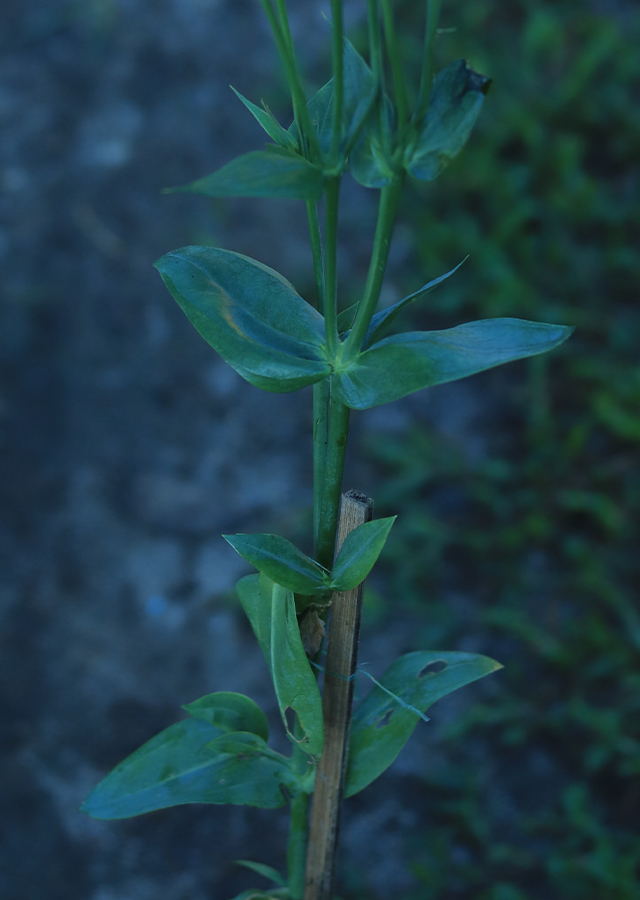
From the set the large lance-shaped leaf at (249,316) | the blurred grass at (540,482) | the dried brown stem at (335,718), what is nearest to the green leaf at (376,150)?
the large lance-shaped leaf at (249,316)

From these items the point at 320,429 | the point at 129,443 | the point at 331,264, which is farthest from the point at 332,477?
the point at 129,443

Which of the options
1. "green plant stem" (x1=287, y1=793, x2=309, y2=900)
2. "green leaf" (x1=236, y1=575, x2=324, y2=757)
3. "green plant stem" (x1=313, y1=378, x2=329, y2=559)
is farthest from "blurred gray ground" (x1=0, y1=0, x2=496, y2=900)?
"green plant stem" (x1=313, y1=378, x2=329, y2=559)

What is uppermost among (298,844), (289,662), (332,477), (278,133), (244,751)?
(278,133)

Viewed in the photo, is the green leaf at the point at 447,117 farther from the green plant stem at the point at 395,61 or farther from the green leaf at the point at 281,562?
the green leaf at the point at 281,562

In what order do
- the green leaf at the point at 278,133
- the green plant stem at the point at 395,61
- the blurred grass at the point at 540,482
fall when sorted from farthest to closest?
the blurred grass at the point at 540,482 < the green leaf at the point at 278,133 < the green plant stem at the point at 395,61

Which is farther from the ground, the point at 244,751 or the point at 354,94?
the point at 354,94

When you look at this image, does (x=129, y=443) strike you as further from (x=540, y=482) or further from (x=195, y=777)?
(x=195, y=777)

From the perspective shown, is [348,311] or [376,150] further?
[348,311]
